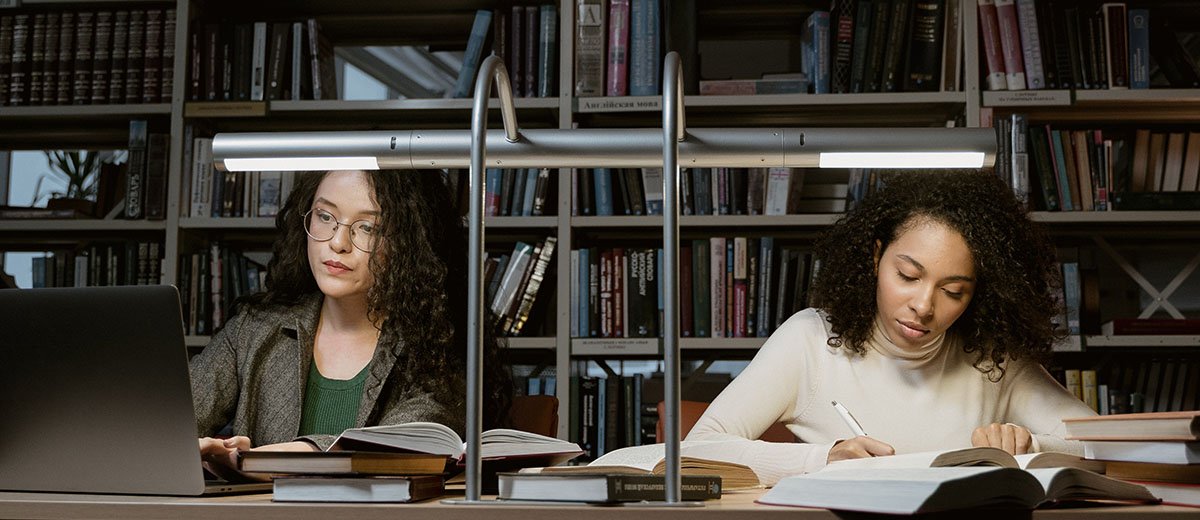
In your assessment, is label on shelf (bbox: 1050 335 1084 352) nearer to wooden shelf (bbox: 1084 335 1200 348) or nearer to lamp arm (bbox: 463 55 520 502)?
wooden shelf (bbox: 1084 335 1200 348)

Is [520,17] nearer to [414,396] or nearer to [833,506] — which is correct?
[414,396]

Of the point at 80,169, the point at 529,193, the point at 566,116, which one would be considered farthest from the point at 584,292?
the point at 80,169

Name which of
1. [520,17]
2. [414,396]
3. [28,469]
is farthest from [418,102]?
[28,469]

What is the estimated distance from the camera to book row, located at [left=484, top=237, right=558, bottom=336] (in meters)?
2.67

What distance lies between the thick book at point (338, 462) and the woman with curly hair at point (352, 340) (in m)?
0.68

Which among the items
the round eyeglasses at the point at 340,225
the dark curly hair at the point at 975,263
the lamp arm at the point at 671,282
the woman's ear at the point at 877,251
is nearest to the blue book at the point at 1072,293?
the dark curly hair at the point at 975,263

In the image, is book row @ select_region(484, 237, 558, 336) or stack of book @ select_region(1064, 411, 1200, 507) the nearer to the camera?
stack of book @ select_region(1064, 411, 1200, 507)

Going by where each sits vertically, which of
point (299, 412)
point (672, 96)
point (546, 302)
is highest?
point (672, 96)

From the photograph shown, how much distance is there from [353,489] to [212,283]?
80.4 inches

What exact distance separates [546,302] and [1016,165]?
1.23 meters

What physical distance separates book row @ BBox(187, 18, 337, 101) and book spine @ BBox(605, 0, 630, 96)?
2.52 feet

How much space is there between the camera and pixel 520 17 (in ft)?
9.01

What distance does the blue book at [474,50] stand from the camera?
275cm

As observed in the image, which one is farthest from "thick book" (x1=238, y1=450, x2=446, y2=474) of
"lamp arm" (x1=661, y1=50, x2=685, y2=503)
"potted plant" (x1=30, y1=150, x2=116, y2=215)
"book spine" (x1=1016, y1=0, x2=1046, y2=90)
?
"potted plant" (x1=30, y1=150, x2=116, y2=215)
